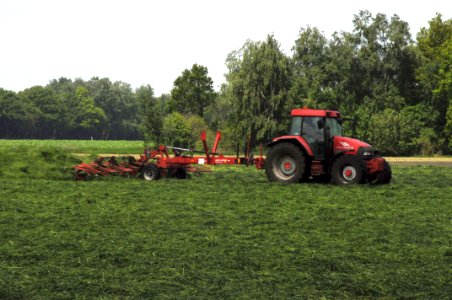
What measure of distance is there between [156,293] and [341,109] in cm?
4801

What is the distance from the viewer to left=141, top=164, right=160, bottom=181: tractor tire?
18834 mm

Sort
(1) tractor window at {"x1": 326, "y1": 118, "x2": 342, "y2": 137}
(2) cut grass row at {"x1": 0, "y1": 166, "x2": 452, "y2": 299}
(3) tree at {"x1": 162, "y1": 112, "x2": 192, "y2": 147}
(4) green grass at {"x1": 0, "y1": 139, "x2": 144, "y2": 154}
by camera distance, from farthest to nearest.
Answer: (4) green grass at {"x1": 0, "y1": 139, "x2": 144, "y2": 154} < (3) tree at {"x1": 162, "y1": 112, "x2": 192, "y2": 147} < (1) tractor window at {"x1": 326, "y1": 118, "x2": 342, "y2": 137} < (2) cut grass row at {"x1": 0, "y1": 166, "x2": 452, "y2": 299}

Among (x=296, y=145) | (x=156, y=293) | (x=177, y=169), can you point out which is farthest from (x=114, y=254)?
(x=177, y=169)

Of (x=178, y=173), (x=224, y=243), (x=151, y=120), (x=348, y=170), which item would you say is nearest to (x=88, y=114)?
(x=151, y=120)

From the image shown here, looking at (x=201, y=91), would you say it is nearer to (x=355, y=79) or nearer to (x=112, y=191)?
(x=355, y=79)

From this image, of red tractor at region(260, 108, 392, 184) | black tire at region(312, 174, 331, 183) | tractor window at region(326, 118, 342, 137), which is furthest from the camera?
black tire at region(312, 174, 331, 183)

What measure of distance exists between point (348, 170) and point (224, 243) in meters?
8.72

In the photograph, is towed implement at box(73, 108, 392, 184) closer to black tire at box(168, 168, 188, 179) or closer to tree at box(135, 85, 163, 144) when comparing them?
black tire at box(168, 168, 188, 179)

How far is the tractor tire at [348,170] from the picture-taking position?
16625 millimetres

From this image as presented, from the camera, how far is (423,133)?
49.5m

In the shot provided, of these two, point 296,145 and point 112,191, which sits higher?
point 296,145

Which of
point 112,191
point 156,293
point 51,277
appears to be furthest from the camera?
point 112,191

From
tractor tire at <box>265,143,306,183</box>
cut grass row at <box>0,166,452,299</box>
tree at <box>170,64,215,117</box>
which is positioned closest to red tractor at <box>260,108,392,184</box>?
tractor tire at <box>265,143,306,183</box>

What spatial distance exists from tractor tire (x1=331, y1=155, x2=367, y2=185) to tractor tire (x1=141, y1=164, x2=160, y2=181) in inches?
210
